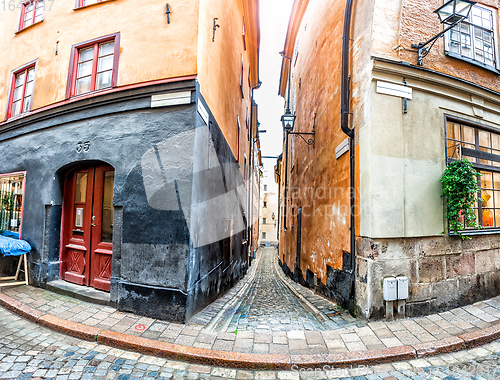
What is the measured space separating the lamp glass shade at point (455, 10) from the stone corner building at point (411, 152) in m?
0.53

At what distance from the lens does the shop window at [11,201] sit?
6395mm

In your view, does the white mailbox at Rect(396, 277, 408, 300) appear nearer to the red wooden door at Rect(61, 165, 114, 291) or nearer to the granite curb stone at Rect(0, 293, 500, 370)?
the granite curb stone at Rect(0, 293, 500, 370)

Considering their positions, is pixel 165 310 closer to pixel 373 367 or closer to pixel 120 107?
pixel 373 367

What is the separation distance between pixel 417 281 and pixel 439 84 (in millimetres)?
3720

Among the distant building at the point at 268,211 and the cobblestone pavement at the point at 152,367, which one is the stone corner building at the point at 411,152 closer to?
the cobblestone pavement at the point at 152,367

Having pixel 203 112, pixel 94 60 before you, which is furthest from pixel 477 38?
pixel 94 60

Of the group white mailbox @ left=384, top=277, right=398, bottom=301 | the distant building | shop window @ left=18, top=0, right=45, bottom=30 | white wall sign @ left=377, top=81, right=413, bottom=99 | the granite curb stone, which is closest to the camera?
the granite curb stone

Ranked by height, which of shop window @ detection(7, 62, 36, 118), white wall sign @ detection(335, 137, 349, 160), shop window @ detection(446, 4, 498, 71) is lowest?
white wall sign @ detection(335, 137, 349, 160)

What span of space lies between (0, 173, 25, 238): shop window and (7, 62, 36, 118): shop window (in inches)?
69.4

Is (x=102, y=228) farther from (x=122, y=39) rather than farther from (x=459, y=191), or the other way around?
(x=459, y=191)

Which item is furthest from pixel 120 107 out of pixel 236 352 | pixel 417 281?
pixel 417 281

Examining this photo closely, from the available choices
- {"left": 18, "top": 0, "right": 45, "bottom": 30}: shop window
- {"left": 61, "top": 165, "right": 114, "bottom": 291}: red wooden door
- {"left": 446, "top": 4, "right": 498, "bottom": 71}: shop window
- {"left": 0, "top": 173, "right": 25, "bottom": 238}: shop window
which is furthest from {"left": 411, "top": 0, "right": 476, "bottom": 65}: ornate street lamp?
{"left": 0, "top": 173, "right": 25, "bottom": 238}: shop window

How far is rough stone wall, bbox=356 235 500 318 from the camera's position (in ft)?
14.2

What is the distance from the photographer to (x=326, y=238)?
6.29m
